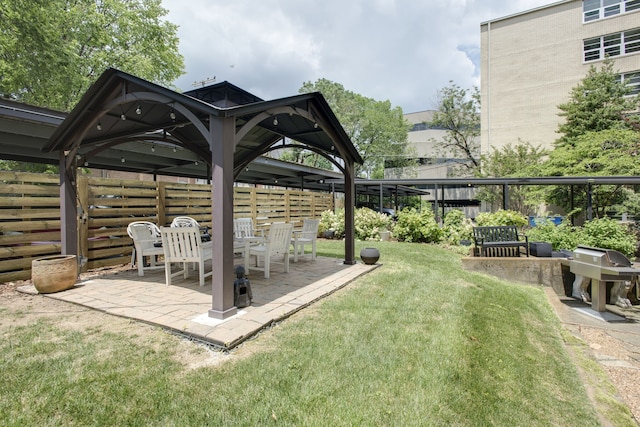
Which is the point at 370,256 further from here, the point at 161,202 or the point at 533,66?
the point at 533,66

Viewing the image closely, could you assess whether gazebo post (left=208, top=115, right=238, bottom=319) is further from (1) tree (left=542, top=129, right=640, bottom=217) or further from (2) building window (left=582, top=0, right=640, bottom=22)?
(2) building window (left=582, top=0, right=640, bottom=22)

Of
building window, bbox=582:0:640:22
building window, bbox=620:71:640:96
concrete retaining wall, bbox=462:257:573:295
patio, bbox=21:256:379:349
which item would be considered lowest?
concrete retaining wall, bbox=462:257:573:295

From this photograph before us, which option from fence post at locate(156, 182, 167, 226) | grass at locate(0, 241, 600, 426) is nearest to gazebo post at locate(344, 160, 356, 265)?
grass at locate(0, 241, 600, 426)

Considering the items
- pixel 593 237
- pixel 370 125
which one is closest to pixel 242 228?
pixel 593 237

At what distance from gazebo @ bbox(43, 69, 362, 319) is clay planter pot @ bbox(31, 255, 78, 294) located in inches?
22.5

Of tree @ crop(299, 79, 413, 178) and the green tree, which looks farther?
tree @ crop(299, 79, 413, 178)

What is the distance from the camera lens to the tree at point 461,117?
80.2 ft

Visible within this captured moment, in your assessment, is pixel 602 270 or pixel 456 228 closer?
pixel 602 270

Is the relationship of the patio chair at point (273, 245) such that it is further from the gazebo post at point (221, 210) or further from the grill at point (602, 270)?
the grill at point (602, 270)

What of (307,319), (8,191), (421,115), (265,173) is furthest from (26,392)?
(421,115)

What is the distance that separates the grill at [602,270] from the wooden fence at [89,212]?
8.68 meters

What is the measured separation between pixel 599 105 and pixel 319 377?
21.8m

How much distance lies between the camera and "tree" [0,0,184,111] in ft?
37.0

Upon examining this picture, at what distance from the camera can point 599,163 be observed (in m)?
14.6
